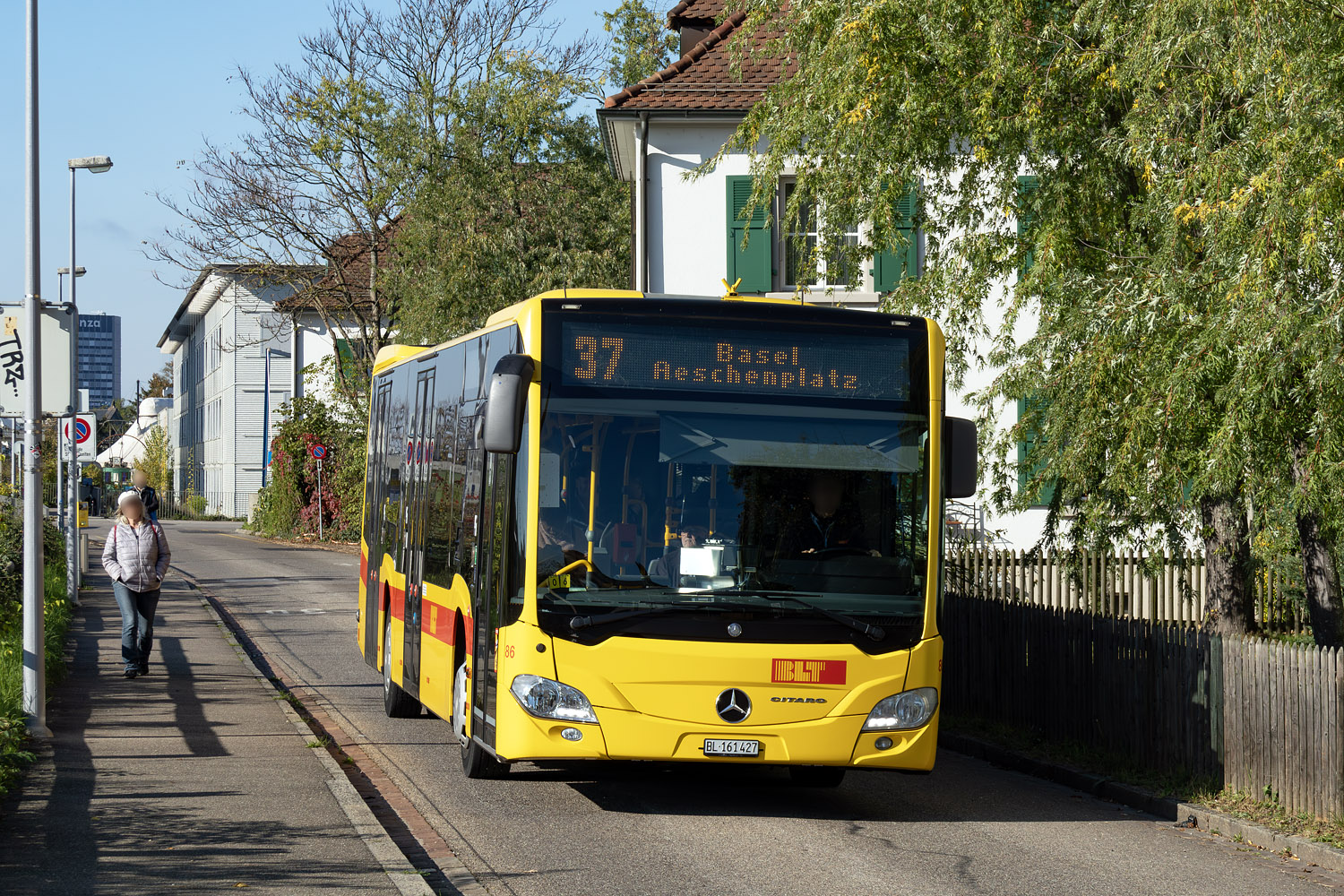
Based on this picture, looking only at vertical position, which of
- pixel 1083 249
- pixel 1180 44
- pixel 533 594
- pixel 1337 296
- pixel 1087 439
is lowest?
pixel 533 594

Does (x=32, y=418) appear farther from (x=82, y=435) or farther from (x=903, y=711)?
(x=82, y=435)

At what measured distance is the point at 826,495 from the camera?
861 centimetres

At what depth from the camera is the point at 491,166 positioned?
35281mm

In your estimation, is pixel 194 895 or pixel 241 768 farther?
pixel 241 768

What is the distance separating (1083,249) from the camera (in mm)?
13109

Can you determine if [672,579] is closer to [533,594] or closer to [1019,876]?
[533,594]

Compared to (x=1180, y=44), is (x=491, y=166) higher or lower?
higher

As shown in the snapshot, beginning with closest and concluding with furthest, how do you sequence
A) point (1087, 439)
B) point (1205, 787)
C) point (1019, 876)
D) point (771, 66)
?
point (1019, 876) < point (1205, 787) < point (1087, 439) < point (771, 66)

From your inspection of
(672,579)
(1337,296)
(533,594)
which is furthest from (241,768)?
(1337,296)

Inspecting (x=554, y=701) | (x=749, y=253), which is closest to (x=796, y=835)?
(x=554, y=701)

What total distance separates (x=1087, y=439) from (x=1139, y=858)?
13.5 feet

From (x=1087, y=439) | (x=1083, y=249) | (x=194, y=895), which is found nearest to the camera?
(x=194, y=895)

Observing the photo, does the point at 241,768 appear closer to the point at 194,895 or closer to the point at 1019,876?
the point at 194,895

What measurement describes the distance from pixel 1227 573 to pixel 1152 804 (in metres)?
5.82
